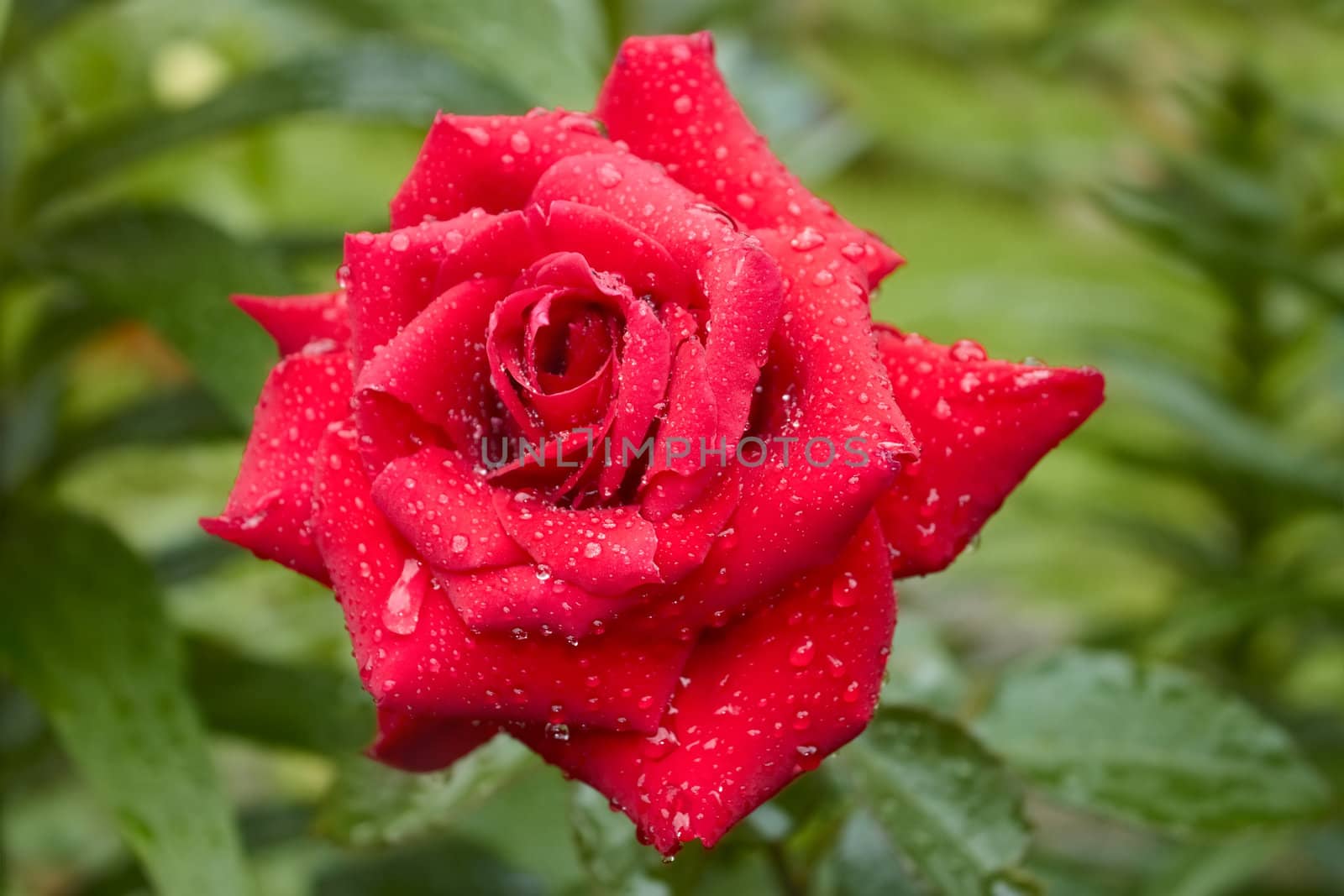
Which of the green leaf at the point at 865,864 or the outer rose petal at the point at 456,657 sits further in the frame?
the green leaf at the point at 865,864

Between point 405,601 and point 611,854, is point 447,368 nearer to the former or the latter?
point 405,601

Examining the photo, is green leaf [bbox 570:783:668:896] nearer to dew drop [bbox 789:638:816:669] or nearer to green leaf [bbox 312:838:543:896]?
dew drop [bbox 789:638:816:669]

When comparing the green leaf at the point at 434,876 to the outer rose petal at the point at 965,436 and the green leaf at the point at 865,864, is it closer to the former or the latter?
the green leaf at the point at 865,864

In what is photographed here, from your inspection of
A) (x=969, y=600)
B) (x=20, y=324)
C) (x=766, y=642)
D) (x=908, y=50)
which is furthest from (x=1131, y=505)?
(x=908, y=50)

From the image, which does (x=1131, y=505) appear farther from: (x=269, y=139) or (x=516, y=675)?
(x=516, y=675)

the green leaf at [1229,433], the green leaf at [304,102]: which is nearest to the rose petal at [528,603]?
the green leaf at [304,102]

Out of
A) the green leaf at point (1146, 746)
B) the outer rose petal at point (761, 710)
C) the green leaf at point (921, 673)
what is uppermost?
the outer rose petal at point (761, 710)

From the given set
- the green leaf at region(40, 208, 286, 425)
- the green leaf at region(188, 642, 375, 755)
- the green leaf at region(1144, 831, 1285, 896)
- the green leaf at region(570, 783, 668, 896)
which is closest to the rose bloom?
the green leaf at region(570, 783, 668, 896)
